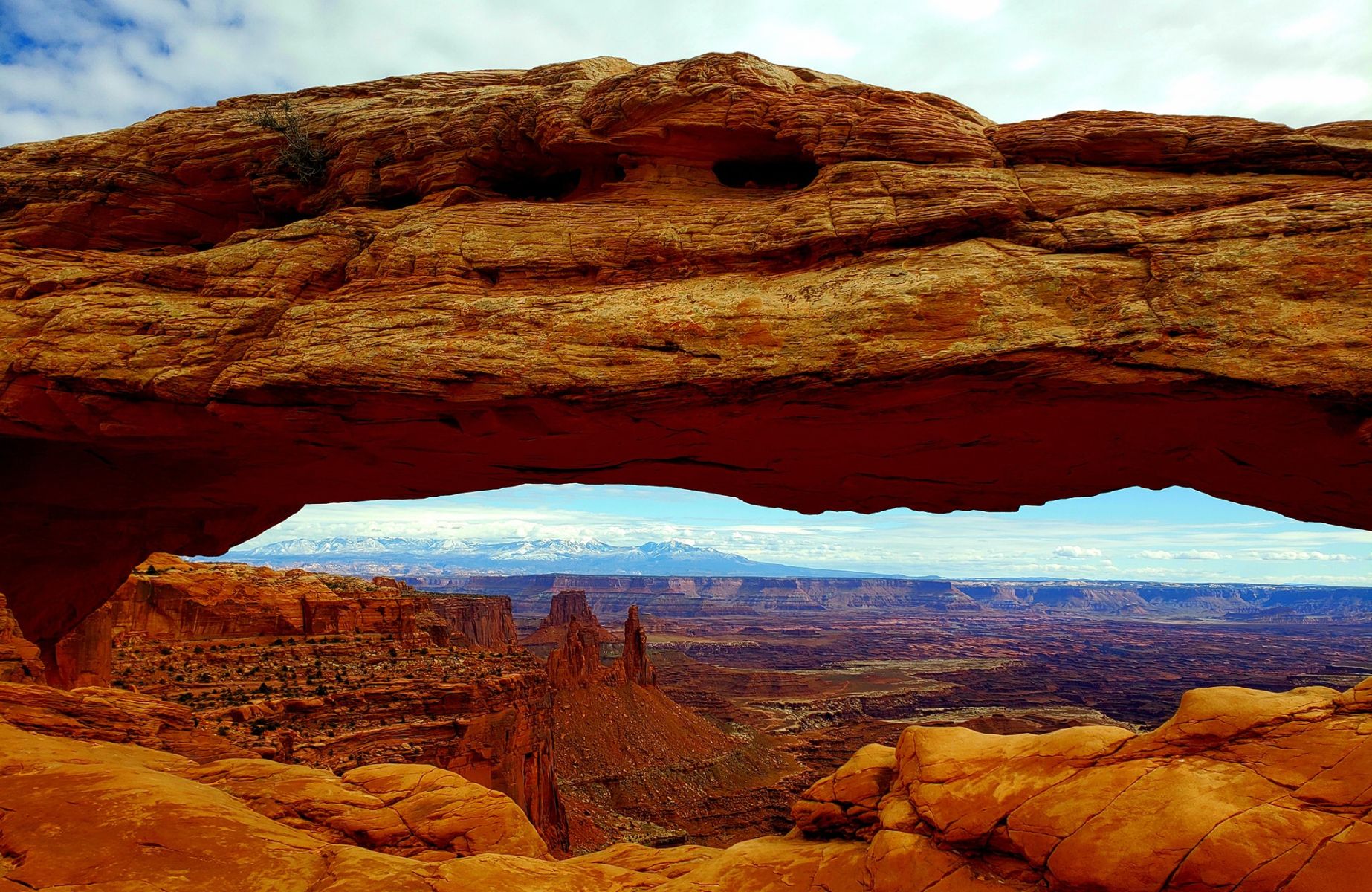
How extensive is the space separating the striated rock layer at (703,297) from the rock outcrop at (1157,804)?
15.0 feet

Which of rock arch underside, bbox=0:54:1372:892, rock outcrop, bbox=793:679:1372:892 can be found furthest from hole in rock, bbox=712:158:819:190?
rock outcrop, bbox=793:679:1372:892

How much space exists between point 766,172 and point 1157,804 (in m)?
12.9

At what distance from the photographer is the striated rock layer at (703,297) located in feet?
38.1

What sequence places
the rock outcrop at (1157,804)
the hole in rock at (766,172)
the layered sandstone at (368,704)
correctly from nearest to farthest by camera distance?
1. the rock outcrop at (1157,804)
2. the hole in rock at (766,172)
3. the layered sandstone at (368,704)

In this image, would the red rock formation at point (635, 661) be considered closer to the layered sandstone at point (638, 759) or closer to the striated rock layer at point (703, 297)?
the layered sandstone at point (638, 759)

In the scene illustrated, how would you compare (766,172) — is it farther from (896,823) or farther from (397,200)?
(896,823)

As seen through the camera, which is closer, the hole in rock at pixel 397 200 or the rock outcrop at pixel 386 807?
the rock outcrop at pixel 386 807

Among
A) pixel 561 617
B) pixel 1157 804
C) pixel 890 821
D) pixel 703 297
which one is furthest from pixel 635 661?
pixel 561 617

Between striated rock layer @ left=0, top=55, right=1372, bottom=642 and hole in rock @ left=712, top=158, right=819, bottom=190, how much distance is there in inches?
4.2

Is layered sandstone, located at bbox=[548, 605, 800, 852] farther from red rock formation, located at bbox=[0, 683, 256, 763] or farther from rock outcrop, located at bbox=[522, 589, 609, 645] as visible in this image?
rock outcrop, located at bbox=[522, 589, 609, 645]

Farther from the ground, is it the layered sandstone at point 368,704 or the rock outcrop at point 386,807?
the rock outcrop at point 386,807

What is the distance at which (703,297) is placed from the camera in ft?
43.2

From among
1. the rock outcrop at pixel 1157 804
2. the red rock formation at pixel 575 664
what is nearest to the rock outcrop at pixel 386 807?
the rock outcrop at pixel 1157 804

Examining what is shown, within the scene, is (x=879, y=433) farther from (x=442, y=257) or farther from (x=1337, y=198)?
(x=442, y=257)
